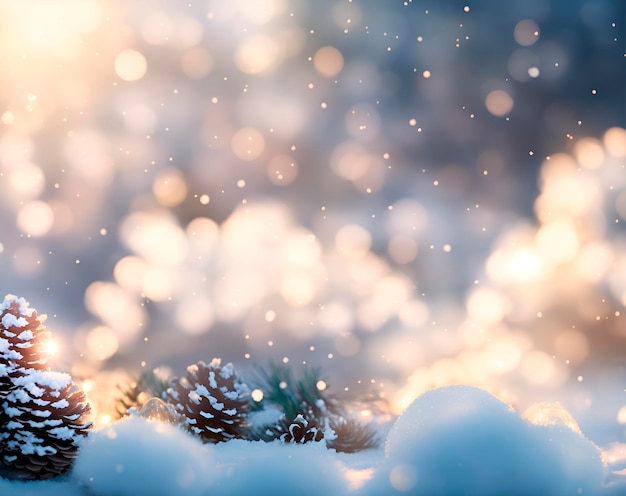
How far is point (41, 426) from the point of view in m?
2.26

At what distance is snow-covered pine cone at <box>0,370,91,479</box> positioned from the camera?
2221 mm

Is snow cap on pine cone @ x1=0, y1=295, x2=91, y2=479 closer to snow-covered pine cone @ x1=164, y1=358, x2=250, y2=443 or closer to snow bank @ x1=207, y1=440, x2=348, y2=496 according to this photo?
snow bank @ x1=207, y1=440, x2=348, y2=496

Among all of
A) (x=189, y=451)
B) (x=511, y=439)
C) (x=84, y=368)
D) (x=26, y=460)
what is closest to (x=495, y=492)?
(x=511, y=439)

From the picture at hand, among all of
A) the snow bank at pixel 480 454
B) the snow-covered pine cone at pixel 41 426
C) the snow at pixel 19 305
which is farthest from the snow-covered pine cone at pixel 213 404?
the snow bank at pixel 480 454

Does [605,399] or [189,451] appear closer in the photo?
[189,451]

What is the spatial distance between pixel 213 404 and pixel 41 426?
1.00m

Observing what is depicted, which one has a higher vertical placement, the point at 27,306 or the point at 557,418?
the point at 27,306

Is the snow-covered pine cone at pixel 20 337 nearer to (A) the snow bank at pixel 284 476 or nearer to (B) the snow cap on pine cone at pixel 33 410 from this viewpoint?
(B) the snow cap on pine cone at pixel 33 410

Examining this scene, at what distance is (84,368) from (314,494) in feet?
7.10

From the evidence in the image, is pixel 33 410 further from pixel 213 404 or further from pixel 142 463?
pixel 213 404

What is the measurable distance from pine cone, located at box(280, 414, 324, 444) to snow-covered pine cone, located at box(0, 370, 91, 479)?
38.6 inches

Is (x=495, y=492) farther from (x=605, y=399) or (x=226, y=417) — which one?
(x=605, y=399)

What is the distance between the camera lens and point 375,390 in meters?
3.81

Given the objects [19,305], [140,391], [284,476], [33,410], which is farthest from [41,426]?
[140,391]
